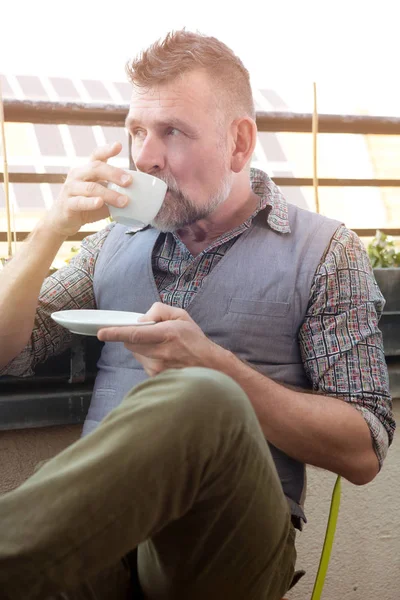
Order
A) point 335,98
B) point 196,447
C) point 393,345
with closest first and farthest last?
point 196,447, point 393,345, point 335,98

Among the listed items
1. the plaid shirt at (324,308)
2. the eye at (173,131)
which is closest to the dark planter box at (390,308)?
the plaid shirt at (324,308)

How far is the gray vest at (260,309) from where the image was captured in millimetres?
1329

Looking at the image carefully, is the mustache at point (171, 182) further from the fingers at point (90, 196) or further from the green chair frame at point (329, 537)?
the green chair frame at point (329, 537)

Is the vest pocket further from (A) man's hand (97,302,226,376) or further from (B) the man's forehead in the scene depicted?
(B) the man's forehead

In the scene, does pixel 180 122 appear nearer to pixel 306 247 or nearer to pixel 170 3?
pixel 306 247

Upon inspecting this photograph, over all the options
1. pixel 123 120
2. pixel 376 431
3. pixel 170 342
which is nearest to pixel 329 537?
pixel 376 431

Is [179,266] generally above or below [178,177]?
below

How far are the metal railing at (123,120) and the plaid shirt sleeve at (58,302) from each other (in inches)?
12.7

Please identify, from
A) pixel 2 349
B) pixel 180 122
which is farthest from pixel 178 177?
pixel 2 349

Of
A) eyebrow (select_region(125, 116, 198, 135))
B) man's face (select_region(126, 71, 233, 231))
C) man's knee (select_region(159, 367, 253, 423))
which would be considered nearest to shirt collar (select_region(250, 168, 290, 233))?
man's face (select_region(126, 71, 233, 231))

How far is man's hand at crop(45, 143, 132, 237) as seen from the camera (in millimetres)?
1262

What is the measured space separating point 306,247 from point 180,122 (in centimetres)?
37

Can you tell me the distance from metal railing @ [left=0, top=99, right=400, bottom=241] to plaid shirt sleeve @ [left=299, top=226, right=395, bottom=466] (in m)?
0.68

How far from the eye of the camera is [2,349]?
4.57 ft
